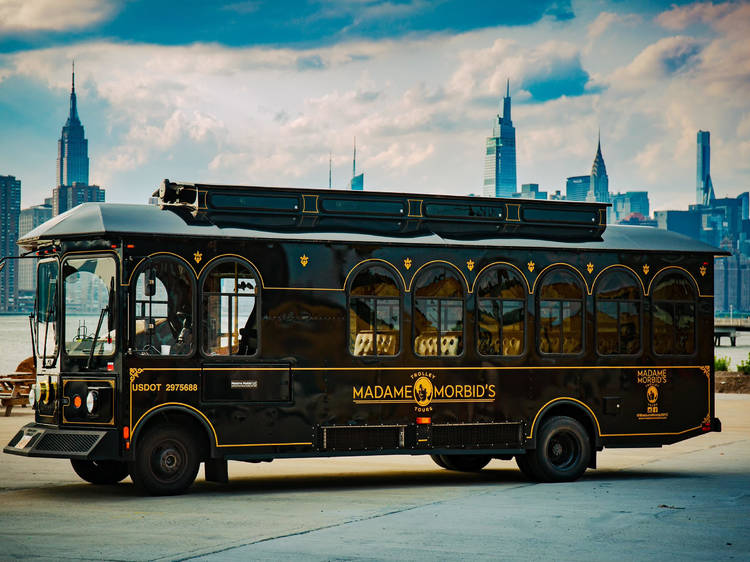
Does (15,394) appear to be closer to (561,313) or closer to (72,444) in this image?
(72,444)

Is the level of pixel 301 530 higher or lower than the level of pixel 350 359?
lower

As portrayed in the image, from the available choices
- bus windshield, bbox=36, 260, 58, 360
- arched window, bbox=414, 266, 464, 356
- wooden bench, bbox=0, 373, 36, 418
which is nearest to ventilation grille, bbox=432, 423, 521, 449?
arched window, bbox=414, 266, 464, 356

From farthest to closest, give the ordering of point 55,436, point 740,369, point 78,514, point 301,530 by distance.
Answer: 1. point 740,369
2. point 55,436
3. point 78,514
4. point 301,530

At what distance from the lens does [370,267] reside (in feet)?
47.3

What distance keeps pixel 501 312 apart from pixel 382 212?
1.93 meters

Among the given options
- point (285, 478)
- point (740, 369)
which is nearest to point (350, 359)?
point (285, 478)

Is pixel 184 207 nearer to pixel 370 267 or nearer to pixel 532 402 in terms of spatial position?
pixel 370 267

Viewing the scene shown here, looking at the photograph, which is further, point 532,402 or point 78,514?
point 532,402

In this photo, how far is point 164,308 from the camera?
1331 cm

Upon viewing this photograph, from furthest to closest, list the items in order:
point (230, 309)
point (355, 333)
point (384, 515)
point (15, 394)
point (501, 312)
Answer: point (15, 394) < point (501, 312) < point (355, 333) < point (230, 309) < point (384, 515)

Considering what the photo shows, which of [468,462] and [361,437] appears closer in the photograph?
[361,437]

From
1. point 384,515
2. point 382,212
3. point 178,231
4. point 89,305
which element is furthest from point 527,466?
point 89,305

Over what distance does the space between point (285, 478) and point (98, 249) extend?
3.95 m

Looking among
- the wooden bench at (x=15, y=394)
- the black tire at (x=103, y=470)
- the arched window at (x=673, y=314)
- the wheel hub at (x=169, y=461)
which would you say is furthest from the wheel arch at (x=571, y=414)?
the wooden bench at (x=15, y=394)
